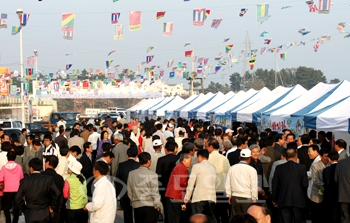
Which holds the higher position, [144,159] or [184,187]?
[144,159]

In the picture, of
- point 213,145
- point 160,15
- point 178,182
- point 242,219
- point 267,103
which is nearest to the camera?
point 242,219

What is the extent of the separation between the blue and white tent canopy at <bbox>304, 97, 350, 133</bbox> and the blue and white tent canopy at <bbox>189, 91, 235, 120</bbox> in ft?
42.9

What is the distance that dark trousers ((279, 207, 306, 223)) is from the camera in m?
9.76

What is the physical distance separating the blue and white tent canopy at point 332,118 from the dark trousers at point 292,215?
3784mm

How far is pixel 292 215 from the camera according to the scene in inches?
387

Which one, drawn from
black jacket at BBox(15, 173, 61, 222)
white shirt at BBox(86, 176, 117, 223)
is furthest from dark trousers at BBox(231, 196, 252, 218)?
black jacket at BBox(15, 173, 61, 222)

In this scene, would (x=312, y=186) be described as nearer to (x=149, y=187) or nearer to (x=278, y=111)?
(x=149, y=187)

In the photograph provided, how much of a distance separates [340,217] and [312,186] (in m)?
0.64

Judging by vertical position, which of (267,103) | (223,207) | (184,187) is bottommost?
(223,207)

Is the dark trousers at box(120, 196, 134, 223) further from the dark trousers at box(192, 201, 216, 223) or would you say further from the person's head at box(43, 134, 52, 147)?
the person's head at box(43, 134, 52, 147)

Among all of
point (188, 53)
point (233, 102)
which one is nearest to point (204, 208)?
point (233, 102)

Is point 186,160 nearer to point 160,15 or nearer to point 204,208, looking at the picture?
point 204,208

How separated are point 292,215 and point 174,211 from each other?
1863 millimetres

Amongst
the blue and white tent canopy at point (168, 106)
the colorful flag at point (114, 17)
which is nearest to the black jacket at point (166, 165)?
the colorful flag at point (114, 17)
